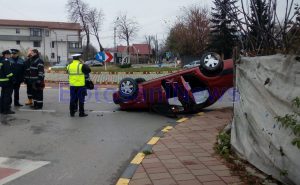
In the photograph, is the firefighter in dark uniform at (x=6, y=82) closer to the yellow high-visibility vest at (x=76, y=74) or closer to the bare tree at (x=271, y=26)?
the yellow high-visibility vest at (x=76, y=74)

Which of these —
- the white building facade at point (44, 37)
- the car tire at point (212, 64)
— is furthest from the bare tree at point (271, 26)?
the white building facade at point (44, 37)

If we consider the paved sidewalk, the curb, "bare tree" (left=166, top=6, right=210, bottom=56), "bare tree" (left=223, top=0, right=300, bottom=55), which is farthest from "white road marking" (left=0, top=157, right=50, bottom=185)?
"bare tree" (left=166, top=6, right=210, bottom=56)

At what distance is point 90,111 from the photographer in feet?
41.1

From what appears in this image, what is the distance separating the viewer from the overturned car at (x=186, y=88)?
11.1 meters

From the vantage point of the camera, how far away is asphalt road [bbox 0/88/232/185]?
612 centimetres

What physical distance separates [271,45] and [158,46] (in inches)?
3918

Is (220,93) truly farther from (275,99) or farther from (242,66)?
(275,99)

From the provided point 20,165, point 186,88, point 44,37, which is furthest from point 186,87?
point 44,37

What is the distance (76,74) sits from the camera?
1131 cm

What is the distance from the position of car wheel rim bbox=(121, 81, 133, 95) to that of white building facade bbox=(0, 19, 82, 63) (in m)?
83.3

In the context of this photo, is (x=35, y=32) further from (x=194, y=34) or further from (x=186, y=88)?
(x=186, y=88)

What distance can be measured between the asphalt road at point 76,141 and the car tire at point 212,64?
1719mm

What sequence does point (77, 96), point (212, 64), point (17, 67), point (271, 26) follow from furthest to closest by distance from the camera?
1. point (17, 67)
2. point (77, 96)
3. point (212, 64)
4. point (271, 26)

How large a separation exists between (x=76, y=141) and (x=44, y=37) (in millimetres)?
95037
